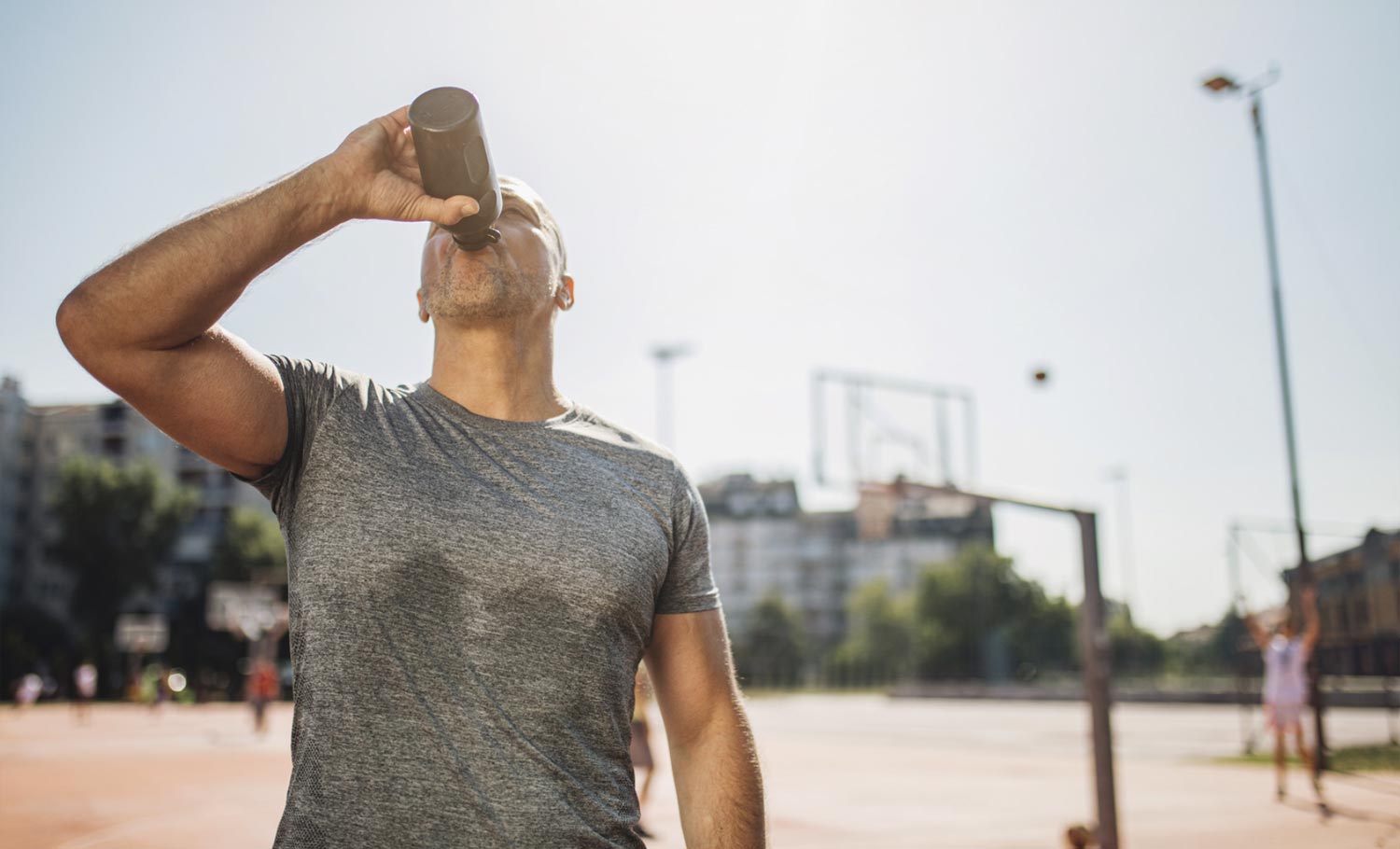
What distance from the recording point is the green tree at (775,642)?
279 ft

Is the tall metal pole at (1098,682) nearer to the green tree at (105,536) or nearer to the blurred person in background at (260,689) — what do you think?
the blurred person in background at (260,689)

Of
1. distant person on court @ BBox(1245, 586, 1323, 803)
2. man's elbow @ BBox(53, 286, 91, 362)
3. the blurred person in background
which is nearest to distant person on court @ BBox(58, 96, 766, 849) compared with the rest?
man's elbow @ BBox(53, 286, 91, 362)

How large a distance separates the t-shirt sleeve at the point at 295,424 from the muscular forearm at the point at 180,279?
0.64ft

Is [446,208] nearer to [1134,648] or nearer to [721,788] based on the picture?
[721,788]

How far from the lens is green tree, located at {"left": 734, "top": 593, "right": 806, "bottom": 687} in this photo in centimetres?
8494

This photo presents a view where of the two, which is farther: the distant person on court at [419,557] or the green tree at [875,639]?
the green tree at [875,639]

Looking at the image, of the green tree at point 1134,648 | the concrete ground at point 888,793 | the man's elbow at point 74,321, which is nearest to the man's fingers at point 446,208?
the man's elbow at point 74,321

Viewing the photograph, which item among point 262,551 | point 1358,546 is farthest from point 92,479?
point 1358,546

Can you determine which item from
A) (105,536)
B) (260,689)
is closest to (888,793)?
(260,689)

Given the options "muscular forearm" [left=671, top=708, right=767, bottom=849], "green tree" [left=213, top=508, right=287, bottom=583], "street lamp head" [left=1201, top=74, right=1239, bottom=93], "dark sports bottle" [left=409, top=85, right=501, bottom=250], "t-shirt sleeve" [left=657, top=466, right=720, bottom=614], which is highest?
"street lamp head" [left=1201, top=74, right=1239, bottom=93]

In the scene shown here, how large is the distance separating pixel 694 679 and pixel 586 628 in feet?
1.23

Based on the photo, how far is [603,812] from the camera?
Result: 1726 millimetres

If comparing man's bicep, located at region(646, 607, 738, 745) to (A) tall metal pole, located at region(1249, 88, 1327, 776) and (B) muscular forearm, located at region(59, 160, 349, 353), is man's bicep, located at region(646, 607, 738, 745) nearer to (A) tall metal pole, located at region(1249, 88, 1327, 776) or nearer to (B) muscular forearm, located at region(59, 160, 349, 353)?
(B) muscular forearm, located at region(59, 160, 349, 353)

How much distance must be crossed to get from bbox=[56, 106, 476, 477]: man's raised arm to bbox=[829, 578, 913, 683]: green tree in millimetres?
83334
